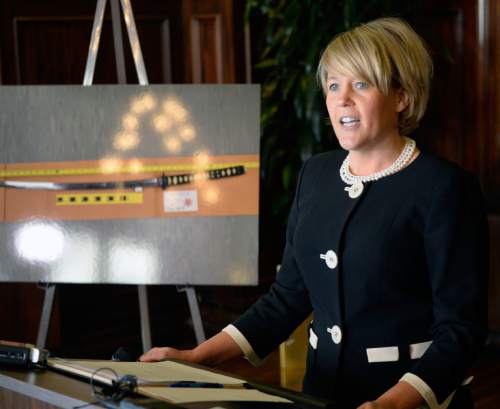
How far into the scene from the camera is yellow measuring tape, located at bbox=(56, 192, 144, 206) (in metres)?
2.90

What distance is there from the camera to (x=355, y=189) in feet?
5.25

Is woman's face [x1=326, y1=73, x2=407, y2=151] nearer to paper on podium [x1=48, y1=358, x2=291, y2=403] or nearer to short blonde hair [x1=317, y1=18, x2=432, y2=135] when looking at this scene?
short blonde hair [x1=317, y1=18, x2=432, y2=135]

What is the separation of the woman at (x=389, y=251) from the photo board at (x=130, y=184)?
1214 millimetres

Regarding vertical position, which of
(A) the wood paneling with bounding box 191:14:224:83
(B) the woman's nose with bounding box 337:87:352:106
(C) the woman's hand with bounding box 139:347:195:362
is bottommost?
(C) the woman's hand with bounding box 139:347:195:362

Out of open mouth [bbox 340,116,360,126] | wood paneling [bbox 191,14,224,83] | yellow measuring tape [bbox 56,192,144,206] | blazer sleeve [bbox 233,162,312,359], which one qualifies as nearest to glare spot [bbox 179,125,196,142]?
yellow measuring tape [bbox 56,192,144,206]

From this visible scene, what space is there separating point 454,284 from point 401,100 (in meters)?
0.37

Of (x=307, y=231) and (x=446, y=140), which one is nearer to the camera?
(x=307, y=231)

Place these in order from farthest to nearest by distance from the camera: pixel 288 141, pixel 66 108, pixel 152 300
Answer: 1. pixel 152 300
2. pixel 288 141
3. pixel 66 108

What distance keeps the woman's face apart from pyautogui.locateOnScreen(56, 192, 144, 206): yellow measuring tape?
146 cm

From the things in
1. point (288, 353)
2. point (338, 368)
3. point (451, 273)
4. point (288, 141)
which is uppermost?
point (288, 141)

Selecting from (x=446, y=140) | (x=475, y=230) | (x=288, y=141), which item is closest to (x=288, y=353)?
(x=288, y=141)

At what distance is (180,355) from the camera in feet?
5.26

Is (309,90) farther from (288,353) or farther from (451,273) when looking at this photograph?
(451,273)

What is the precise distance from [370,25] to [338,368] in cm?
66
